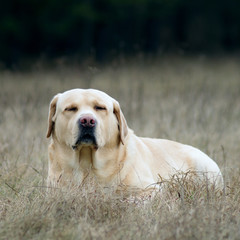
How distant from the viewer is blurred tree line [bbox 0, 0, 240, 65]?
18.7 m

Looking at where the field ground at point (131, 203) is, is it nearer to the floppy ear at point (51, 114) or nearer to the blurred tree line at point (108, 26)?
the floppy ear at point (51, 114)

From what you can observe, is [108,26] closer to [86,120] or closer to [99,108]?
[99,108]

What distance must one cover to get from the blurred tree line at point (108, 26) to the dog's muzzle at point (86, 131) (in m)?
10.6

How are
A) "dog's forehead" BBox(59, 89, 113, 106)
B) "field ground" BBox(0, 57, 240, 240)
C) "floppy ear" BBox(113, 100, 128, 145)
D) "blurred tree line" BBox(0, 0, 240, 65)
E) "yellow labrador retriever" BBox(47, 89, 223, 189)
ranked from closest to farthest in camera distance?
1. "field ground" BBox(0, 57, 240, 240)
2. "yellow labrador retriever" BBox(47, 89, 223, 189)
3. "dog's forehead" BBox(59, 89, 113, 106)
4. "floppy ear" BBox(113, 100, 128, 145)
5. "blurred tree line" BBox(0, 0, 240, 65)

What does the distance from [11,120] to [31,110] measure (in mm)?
501

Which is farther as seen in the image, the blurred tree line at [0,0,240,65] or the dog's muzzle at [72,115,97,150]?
the blurred tree line at [0,0,240,65]

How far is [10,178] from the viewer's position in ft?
15.1

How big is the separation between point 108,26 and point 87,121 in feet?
61.6

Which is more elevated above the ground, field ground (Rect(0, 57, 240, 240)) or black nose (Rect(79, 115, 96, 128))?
black nose (Rect(79, 115, 96, 128))

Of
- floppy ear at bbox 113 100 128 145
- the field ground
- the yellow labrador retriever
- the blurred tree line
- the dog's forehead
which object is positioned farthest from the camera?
the blurred tree line

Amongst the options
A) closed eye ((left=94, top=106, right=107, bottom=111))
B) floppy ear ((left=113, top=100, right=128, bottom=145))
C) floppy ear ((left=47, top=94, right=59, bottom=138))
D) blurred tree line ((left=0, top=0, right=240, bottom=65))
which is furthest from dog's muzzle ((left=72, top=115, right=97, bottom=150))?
blurred tree line ((left=0, top=0, right=240, bottom=65))

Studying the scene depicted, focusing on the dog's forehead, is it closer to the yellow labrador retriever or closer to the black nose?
the yellow labrador retriever

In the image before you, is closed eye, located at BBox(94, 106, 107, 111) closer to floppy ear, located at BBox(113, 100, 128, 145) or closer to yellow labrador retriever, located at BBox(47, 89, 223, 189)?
yellow labrador retriever, located at BBox(47, 89, 223, 189)

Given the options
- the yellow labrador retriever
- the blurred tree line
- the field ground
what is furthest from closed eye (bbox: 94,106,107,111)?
the blurred tree line
